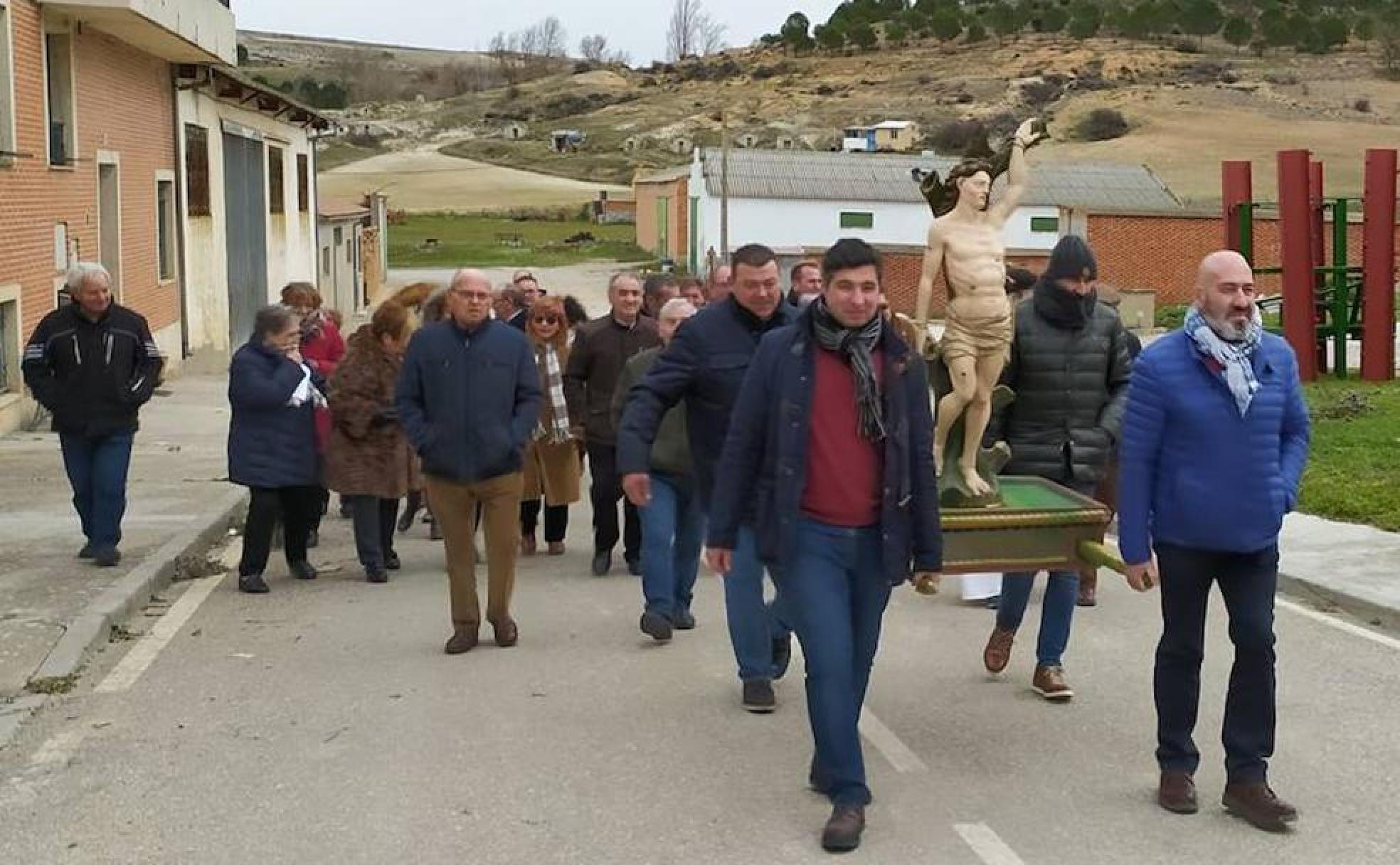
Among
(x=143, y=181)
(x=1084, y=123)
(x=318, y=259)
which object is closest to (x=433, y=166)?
(x=1084, y=123)

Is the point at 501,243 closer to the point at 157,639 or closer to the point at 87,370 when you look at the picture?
the point at 87,370

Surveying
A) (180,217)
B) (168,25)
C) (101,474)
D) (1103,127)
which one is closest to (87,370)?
(101,474)

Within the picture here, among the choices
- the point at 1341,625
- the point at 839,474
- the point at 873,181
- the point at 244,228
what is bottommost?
the point at 1341,625

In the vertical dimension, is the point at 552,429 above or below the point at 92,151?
below

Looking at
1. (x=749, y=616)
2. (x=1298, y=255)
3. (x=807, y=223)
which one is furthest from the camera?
(x=807, y=223)

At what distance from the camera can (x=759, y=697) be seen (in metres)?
6.89

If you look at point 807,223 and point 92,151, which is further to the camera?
point 807,223

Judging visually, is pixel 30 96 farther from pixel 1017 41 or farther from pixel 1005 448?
pixel 1017 41

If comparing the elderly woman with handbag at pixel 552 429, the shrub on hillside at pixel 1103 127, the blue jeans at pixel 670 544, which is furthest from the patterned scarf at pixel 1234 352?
the shrub on hillside at pixel 1103 127

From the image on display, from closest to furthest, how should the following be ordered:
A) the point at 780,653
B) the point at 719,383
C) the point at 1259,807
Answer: the point at 1259,807, the point at 719,383, the point at 780,653

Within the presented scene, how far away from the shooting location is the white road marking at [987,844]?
204 inches

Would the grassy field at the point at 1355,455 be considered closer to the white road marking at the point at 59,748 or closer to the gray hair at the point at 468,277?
the gray hair at the point at 468,277

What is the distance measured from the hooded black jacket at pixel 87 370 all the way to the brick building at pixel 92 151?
7.20 m

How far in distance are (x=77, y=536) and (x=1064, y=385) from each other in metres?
6.70
